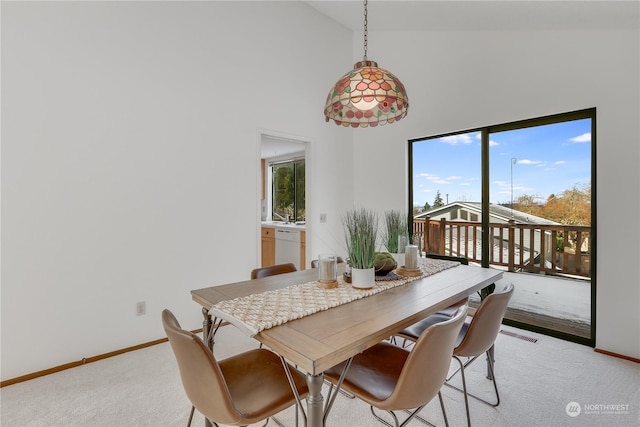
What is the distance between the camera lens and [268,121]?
3.47m

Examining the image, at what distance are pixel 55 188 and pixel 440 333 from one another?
8.62 feet

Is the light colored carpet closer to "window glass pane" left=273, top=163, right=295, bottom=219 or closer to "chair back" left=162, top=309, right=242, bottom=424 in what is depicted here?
"chair back" left=162, top=309, right=242, bottom=424

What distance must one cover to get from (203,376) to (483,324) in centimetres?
129

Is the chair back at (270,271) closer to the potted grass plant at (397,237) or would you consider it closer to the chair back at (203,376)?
the potted grass plant at (397,237)

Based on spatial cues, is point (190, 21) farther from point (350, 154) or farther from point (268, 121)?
point (350, 154)

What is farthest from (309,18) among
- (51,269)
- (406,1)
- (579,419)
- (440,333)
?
(579,419)

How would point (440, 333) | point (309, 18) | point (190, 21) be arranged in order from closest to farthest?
1. point (440, 333)
2. point (190, 21)
3. point (309, 18)

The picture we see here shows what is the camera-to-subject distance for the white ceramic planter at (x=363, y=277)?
1.72 m

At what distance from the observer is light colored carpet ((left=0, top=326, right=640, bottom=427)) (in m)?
1.79

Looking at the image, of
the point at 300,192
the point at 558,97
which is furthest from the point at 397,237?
the point at 300,192

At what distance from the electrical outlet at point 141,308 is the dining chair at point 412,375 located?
6.42 ft

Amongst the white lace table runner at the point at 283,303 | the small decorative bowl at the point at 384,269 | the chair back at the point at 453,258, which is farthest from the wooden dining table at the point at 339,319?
the chair back at the point at 453,258

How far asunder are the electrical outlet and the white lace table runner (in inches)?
61.6

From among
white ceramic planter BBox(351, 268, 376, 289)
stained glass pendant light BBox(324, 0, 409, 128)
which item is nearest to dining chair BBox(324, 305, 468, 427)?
white ceramic planter BBox(351, 268, 376, 289)
